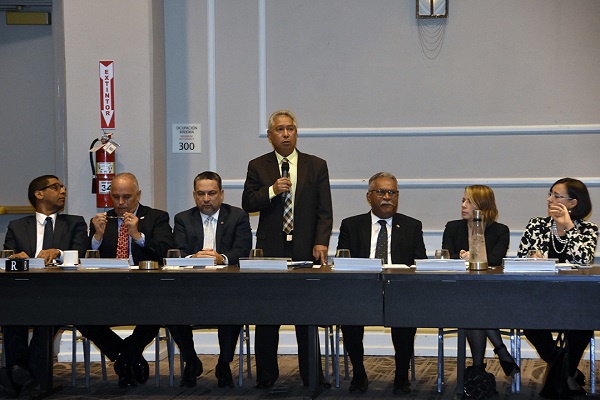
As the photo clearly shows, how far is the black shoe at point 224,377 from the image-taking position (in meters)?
5.21

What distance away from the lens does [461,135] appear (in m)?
6.45

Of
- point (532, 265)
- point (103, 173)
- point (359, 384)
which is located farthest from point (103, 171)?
point (532, 265)

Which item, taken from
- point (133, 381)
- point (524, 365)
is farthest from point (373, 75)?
point (133, 381)

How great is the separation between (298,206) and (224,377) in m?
1.10

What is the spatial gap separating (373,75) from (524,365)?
2.28m

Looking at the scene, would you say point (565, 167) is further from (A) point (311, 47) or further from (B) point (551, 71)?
(A) point (311, 47)

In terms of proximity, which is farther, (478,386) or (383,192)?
(383,192)

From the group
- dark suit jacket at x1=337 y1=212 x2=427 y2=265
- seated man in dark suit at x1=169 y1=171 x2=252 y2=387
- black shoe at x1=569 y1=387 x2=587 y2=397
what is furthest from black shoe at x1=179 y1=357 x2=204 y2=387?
black shoe at x1=569 y1=387 x2=587 y2=397

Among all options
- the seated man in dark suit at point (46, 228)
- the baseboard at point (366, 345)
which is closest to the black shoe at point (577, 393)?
the baseboard at point (366, 345)

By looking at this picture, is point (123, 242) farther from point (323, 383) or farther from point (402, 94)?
point (402, 94)

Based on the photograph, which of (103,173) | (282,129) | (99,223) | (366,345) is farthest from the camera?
(366,345)

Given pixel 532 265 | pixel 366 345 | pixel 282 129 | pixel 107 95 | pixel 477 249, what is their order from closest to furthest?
pixel 532 265, pixel 477 249, pixel 282 129, pixel 107 95, pixel 366 345

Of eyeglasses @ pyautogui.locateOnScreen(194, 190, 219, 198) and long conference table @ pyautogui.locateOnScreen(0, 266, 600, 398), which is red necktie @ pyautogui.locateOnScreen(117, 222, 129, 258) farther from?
long conference table @ pyautogui.locateOnScreen(0, 266, 600, 398)

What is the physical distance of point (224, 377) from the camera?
5.22 meters
